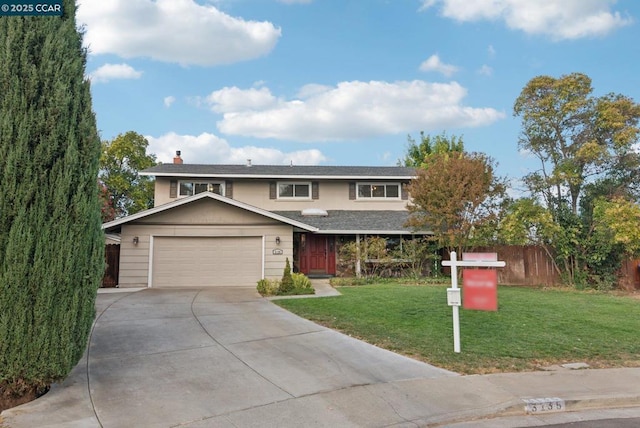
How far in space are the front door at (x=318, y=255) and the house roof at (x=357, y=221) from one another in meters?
0.80

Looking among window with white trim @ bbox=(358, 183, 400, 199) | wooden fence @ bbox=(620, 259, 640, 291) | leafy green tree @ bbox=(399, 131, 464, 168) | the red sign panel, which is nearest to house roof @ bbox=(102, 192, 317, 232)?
window with white trim @ bbox=(358, 183, 400, 199)

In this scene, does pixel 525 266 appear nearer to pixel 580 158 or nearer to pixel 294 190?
pixel 580 158

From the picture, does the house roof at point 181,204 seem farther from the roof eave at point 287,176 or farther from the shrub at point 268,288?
the roof eave at point 287,176

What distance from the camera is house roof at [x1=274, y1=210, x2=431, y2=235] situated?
17.5 meters

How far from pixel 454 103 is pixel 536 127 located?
5.29 meters

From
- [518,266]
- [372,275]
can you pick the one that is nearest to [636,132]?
[518,266]

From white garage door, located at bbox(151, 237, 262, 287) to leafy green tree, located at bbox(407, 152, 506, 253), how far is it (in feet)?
22.5

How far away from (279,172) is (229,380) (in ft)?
51.1

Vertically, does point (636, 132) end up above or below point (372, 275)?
above

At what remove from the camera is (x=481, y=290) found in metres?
6.78

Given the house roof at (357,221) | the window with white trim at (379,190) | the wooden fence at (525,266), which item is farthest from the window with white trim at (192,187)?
the wooden fence at (525,266)

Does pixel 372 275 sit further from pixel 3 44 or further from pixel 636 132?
pixel 3 44

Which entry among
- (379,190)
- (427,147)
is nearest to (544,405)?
(379,190)

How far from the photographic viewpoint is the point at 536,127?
1723 cm
